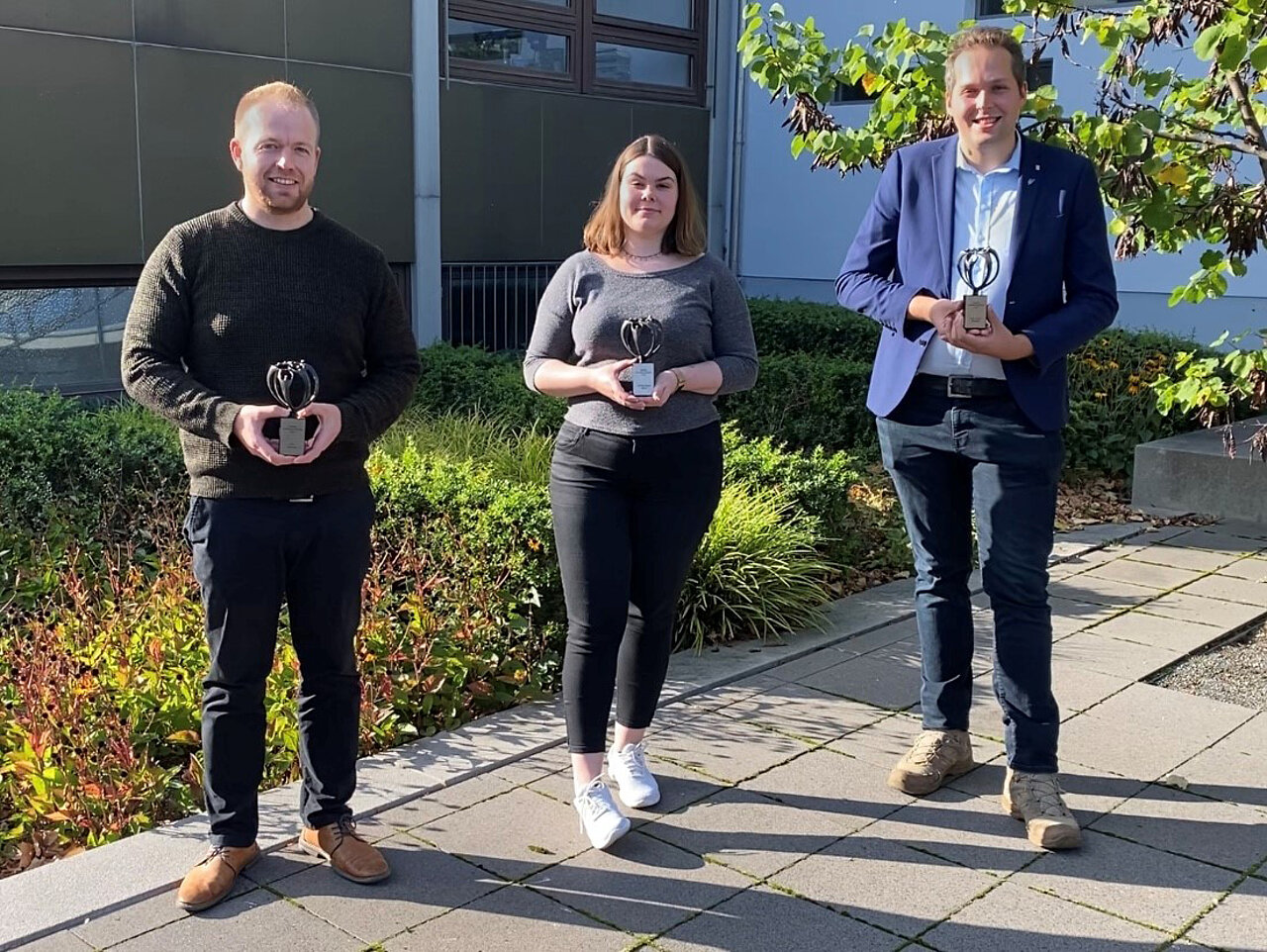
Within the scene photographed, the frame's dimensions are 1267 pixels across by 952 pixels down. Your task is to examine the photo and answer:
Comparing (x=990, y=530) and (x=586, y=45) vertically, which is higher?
(x=586, y=45)

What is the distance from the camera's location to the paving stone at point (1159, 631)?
5.34 meters

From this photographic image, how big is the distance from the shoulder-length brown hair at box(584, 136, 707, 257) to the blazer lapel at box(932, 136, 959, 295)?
67 cm

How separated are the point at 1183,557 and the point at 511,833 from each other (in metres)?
4.77

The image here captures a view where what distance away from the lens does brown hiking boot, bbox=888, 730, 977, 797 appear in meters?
3.85

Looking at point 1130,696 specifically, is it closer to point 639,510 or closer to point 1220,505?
→ point 639,510

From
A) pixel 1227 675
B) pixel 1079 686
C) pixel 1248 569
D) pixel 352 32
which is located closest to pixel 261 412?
pixel 1079 686

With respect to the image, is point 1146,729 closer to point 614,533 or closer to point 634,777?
point 634,777

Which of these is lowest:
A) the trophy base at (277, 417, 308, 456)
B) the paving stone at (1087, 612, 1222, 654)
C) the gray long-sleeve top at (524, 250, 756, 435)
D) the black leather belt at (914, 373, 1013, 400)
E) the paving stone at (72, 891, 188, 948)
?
the paving stone at (72, 891, 188, 948)

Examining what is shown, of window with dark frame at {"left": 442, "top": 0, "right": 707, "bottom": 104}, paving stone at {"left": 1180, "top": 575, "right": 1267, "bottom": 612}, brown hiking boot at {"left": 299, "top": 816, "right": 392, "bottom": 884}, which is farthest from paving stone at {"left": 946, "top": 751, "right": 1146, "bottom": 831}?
window with dark frame at {"left": 442, "top": 0, "right": 707, "bottom": 104}

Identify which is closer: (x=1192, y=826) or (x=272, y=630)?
(x=272, y=630)

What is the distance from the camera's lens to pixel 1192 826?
12.0 ft

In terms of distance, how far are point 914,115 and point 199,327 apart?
3.36 m

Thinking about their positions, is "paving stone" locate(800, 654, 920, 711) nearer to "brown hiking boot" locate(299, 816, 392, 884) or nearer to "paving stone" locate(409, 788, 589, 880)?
"paving stone" locate(409, 788, 589, 880)

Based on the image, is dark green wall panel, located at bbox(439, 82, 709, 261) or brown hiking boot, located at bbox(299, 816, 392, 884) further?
dark green wall panel, located at bbox(439, 82, 709, 261)
